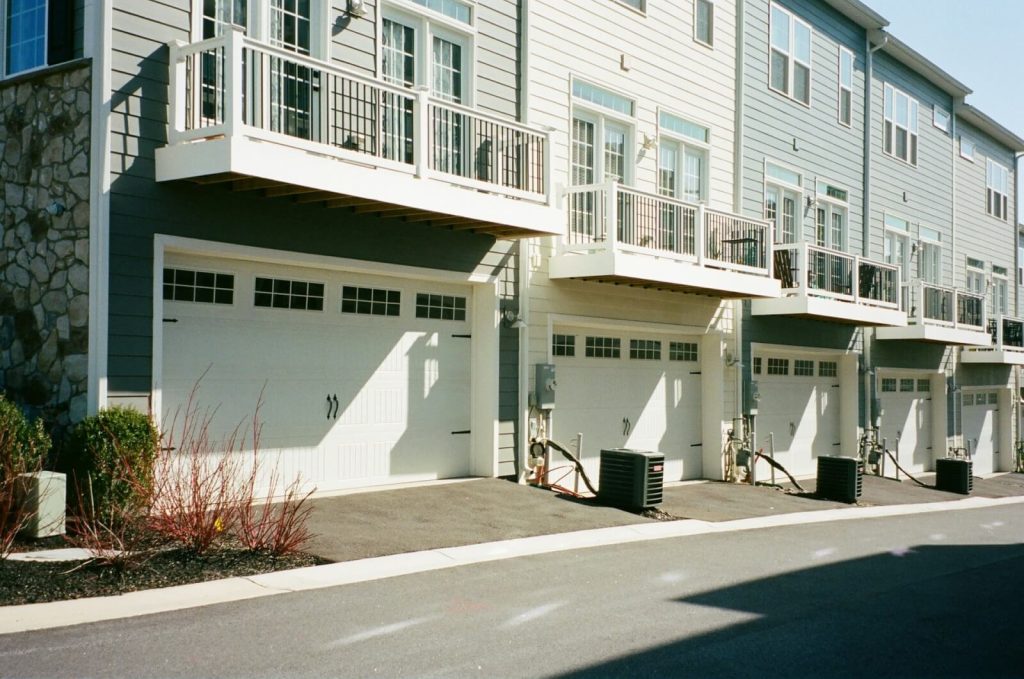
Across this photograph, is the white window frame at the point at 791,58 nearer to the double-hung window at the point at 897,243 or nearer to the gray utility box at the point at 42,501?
the double-hung window at the point at 897,243

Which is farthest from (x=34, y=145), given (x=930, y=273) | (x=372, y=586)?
(x=930, y=273)

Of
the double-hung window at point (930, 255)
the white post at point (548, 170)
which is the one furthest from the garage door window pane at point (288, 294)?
the double-hung window at point (930, 255)

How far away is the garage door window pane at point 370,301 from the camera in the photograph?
38.9 ft

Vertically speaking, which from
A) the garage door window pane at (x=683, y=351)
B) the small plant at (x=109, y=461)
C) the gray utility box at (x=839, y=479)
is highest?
the garage door window pane at (x=683, y=351)

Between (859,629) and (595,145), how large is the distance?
391 inches

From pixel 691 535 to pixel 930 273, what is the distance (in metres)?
18.1

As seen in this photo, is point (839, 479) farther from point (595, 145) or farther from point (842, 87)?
point (842, 87)

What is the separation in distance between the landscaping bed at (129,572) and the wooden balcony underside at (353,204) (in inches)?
139

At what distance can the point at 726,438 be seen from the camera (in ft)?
→ 58.5

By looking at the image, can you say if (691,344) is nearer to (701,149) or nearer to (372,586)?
(701,149)

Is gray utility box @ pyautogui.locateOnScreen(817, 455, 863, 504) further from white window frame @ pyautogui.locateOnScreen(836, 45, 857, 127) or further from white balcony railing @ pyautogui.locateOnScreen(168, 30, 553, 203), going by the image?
white window frame @ pyautogui.locateOnScreen(836, 45, 857, 127)

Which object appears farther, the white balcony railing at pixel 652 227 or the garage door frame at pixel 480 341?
the white balcony railing at pixel 652 227

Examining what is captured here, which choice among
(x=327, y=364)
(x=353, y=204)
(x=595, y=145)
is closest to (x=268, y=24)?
(x=353, y=204)

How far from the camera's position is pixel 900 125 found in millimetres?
25344
